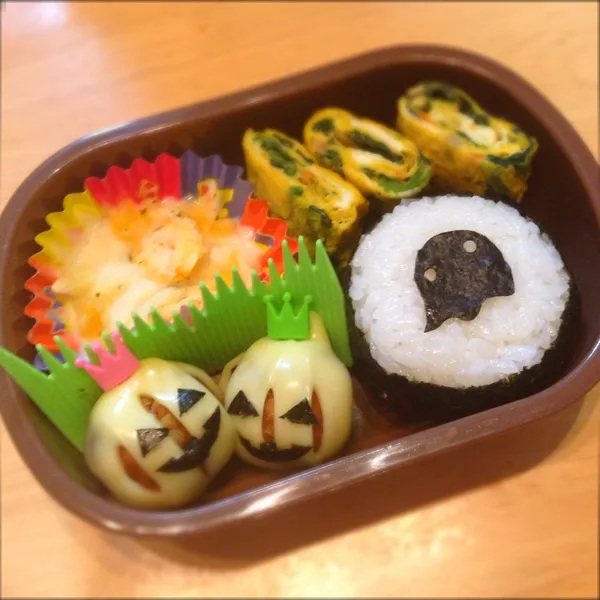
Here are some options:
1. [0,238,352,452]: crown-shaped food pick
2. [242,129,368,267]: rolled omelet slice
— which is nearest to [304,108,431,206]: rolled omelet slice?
[242,129,368,267]: rolled omelet slice

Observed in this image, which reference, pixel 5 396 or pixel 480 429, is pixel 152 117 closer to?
pixel 5 396

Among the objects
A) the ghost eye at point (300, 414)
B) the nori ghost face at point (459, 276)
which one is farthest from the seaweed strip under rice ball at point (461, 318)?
the ghost eye at point (300, 414)

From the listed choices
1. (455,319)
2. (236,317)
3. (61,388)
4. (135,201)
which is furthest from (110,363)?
(455,319)

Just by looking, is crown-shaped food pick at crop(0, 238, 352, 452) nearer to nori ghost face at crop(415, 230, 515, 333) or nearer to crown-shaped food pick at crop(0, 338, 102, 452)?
crown-shaped food pick at crop(0, 338, 102, 452)

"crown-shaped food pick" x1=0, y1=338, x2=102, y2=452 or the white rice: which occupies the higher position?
"crown-shaped food pick" x1=0, y1=338, x2=102, y2=452

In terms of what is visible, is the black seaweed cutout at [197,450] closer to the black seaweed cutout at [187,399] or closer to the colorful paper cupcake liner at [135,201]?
the black seaweed cutout at [187,399]

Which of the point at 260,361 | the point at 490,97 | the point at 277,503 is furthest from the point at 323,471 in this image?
the point at 490,97
